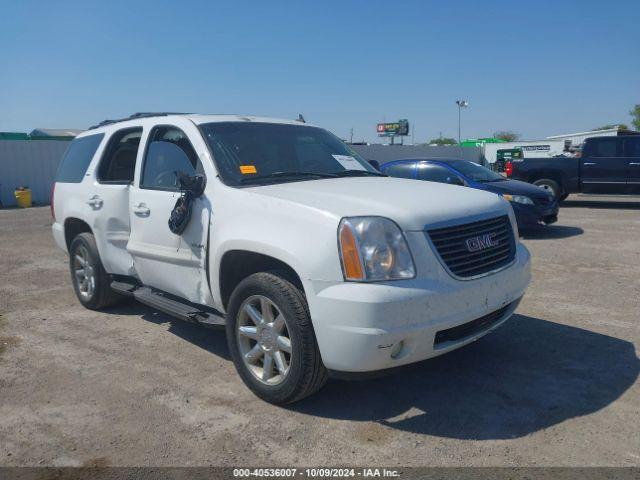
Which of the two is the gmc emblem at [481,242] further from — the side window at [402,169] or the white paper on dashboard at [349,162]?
the side window at [402,169]

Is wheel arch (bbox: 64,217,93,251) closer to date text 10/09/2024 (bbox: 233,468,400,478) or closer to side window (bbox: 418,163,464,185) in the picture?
date text 10/09/2024 (bbox: 233,468,400,478)

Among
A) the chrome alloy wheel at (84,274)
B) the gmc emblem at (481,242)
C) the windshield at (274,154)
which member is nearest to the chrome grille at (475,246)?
the gmc emblem at (481,242)

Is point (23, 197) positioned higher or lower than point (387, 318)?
higher

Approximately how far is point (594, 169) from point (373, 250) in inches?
525

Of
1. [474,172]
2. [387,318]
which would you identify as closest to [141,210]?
[387,318]

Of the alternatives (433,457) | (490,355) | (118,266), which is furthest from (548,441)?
(118,266)

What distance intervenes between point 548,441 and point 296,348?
1.46m

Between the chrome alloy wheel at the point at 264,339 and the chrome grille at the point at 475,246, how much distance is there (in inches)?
40.3

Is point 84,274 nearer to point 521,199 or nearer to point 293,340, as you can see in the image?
point 293,340

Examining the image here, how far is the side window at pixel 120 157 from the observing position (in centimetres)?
492

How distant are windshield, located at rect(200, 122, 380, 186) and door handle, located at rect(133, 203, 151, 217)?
816 millimetres

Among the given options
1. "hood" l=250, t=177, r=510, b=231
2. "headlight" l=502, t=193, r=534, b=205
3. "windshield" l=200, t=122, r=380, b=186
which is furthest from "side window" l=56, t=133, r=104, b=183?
"headlight" l=502, t=193, r=534, b=205

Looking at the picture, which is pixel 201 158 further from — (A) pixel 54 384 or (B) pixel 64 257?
(B) pixel 64 257

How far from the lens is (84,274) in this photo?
562cm
